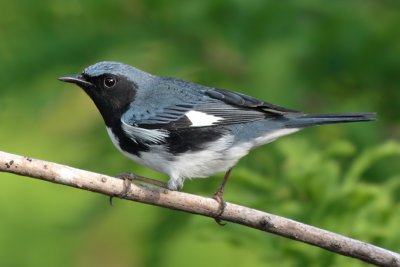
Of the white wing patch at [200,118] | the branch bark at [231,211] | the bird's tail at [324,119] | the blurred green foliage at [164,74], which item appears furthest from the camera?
the blurred green foliage at [164,74]

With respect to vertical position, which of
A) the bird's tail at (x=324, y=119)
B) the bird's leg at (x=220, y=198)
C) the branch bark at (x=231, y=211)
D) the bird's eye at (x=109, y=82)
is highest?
the bird's tail at (x=324, y=119)

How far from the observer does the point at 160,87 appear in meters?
4.78

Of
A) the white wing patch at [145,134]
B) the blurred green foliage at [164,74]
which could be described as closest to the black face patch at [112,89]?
the white wing patch at [145,134]

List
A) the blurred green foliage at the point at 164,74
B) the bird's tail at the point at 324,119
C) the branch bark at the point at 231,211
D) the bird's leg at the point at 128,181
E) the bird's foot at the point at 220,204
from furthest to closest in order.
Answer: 1. the blurred green foliage at the point at 164,74
2. the bird's tail at the point at 324,119
3. the bird's foot at the point at 220,204
4. the bird's leg at the point at 128,181
5. the branch bark at the point at 231,211

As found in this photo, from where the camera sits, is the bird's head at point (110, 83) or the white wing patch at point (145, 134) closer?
the white wing patch at point (145, 134)

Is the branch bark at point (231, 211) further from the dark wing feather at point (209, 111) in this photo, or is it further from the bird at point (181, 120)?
the dark wing feather at point (209, 111)

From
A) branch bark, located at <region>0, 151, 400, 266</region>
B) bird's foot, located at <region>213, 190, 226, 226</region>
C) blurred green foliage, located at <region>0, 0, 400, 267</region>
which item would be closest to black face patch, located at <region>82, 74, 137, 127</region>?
blurred green foliage, located at <region>0, 0, 400, 267</region>

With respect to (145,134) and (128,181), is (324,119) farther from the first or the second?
(128,181)

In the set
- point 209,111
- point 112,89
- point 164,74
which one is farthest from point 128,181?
point 164,74

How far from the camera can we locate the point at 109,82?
190 inches

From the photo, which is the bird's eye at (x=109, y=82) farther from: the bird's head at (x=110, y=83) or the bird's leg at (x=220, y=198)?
the bird's leg at (x=220, y=198)

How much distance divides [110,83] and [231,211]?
1.26m

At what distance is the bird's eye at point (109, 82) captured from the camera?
481 centimetres

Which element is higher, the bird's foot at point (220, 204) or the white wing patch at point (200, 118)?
the white wing patch at point (200, 118)
